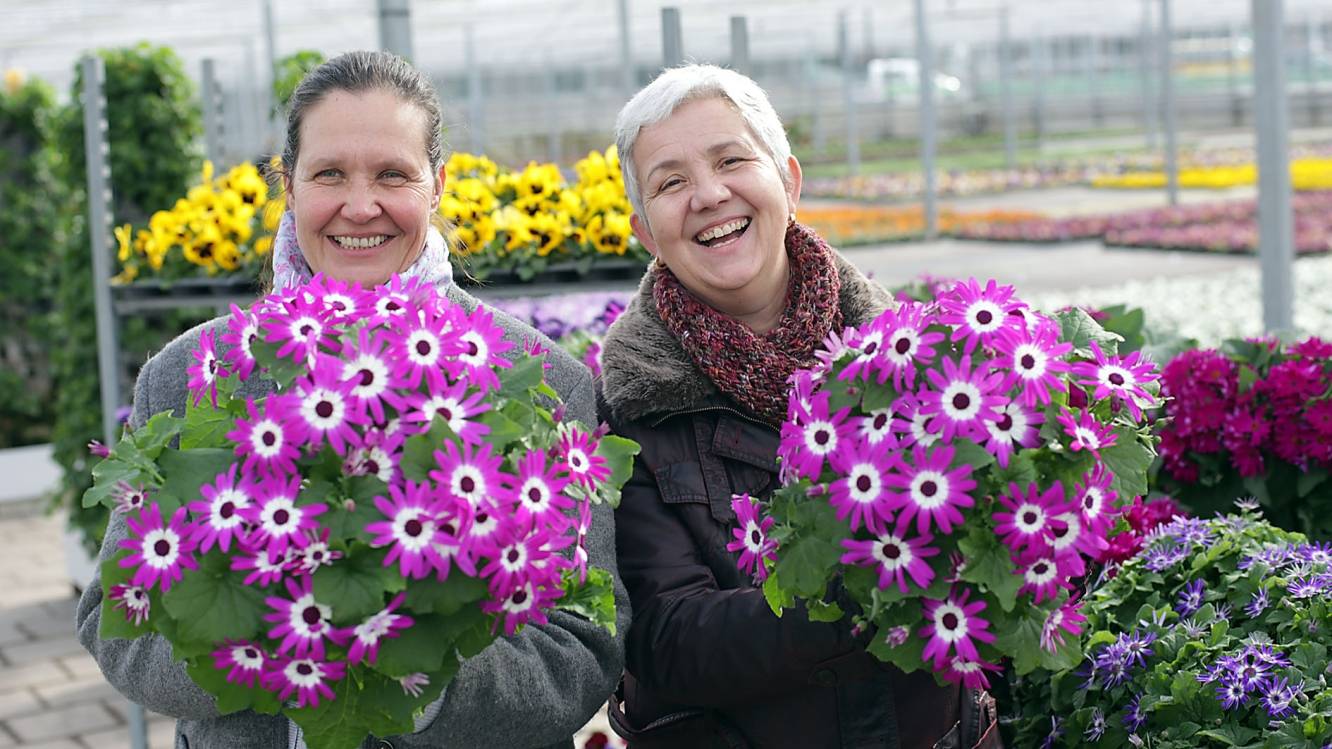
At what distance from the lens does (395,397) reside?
4.62 ft

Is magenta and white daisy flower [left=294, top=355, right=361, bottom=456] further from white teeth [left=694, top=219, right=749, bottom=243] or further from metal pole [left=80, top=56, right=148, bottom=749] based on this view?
metal pole [left=80, top=56, right=148, bottom=749]

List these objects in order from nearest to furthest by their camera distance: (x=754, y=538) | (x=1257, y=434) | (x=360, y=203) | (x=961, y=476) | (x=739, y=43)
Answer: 1. (x=961, y=476)
2. (x=754, y=538)
3. (x=360, y=203)
4. (x=1257, y=434)
5. (x=739, y=43)

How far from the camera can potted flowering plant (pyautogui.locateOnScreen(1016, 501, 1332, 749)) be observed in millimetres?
2018

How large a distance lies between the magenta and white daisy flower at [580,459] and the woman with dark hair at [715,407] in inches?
15.6

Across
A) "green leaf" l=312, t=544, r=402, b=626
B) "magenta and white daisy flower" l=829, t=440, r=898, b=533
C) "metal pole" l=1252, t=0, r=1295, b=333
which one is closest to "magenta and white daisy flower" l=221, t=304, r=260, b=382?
"green leaf" l=312, t=544, r=402, b=626

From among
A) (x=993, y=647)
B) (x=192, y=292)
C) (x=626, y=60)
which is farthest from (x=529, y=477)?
(x=626, y=60)

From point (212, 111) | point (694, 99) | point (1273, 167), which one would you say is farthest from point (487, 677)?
point (212, 111)

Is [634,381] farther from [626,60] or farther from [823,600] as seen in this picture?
[626,60]

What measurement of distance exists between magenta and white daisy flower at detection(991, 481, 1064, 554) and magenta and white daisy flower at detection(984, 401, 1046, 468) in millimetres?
42

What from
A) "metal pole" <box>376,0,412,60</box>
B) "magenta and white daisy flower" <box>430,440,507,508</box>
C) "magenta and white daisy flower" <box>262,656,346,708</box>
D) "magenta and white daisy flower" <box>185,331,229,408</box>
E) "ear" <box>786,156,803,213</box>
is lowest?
"magenta and white daisy flower" <box>262,656,346,708</box>

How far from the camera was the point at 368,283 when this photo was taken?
2.02 m

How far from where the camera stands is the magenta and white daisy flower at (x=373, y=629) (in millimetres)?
1366

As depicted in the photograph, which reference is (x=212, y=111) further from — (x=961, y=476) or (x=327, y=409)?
(x=961, y=476)

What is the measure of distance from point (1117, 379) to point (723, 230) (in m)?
0.66
